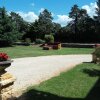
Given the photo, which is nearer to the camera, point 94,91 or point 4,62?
point 4,62

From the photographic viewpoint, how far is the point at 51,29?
62.6 meters

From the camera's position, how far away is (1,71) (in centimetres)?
774

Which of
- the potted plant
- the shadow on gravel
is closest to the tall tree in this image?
the shadow on gravel

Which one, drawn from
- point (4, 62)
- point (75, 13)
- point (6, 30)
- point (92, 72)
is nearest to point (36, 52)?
point (92, 72)

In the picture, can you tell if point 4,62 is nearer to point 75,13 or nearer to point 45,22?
point 45,22

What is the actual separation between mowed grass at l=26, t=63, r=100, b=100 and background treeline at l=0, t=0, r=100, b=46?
28.9 m

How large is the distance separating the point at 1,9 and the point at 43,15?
24.2 metres

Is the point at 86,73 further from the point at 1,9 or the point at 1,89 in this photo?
the point at 1,9

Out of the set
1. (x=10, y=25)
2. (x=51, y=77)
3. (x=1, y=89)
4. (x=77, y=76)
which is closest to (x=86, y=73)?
(x=77, y=76)

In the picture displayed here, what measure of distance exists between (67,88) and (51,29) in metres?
51.5

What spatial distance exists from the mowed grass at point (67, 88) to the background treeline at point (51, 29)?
28893mm

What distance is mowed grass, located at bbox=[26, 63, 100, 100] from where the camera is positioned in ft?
33.0

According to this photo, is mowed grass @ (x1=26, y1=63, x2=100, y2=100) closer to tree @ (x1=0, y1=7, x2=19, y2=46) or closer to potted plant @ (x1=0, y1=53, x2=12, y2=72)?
potted plant @ (x1=0, y1=53, x2=12, y2=72)

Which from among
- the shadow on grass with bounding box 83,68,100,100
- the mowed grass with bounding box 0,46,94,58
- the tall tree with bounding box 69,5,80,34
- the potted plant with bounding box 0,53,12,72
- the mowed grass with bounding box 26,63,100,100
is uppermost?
the tall tree with bounding box 69,5,80,34
